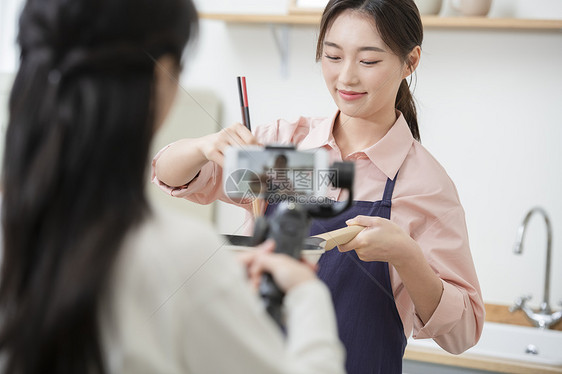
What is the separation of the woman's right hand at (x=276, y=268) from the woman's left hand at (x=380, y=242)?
11.1 inches

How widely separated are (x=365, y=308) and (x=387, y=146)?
0.74ft

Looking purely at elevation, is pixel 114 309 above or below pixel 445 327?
above

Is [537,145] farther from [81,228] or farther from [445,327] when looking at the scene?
[81,228]

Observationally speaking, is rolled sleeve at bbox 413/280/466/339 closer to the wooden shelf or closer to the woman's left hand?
the woman's left hand

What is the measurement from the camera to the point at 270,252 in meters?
0.48

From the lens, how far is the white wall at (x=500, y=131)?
5.47 feet

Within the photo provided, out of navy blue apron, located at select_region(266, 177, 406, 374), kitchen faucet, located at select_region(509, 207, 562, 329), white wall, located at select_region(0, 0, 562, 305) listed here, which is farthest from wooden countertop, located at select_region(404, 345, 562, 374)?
navy blue apron, located at select_region(266, 177, 406, 374)

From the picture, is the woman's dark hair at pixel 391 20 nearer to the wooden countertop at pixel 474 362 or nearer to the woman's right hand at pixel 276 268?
the woman's right hand at pixel 276 268

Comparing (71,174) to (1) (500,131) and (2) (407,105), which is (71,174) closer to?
(2) (407,105)

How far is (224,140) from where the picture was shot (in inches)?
26.3

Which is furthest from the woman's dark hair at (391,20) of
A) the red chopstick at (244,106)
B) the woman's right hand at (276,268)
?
the woman's right hand at (276,268)

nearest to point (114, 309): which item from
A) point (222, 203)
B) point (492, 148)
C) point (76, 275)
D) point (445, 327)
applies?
point (76, 275)

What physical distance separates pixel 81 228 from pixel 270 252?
0.14 metres

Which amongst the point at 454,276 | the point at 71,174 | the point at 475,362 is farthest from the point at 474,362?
the point at 71,174
